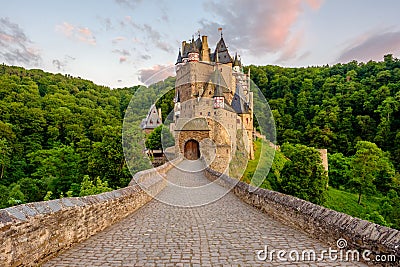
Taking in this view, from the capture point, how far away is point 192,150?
3466 centimetres

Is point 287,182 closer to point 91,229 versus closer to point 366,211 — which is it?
point 366,211

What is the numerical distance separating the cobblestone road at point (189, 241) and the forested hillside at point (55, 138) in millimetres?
21416

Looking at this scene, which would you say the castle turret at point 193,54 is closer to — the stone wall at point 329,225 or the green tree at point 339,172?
the green tree at point 339,172

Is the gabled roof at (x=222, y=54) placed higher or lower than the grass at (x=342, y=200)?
higher

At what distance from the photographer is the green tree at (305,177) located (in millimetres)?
29547

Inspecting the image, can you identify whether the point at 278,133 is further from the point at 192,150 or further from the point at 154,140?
the point at 192,150

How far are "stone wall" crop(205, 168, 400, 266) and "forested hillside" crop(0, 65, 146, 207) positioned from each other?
Result: 2263 cm

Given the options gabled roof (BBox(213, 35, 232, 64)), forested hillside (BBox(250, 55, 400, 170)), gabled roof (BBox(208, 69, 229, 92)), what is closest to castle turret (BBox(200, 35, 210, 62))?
gabled roof (BBox(213, 35, 232, 64))

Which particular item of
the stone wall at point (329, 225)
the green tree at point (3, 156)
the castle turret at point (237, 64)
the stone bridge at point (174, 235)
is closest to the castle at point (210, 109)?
the castle turret at point (237, 64)

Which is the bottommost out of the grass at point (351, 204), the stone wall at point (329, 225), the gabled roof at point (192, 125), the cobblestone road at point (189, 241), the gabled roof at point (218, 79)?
the grass at point (351, 204)

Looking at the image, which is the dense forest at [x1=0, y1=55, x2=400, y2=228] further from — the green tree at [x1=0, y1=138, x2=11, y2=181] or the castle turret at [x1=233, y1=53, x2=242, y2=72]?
the castle turret at [x1=233, y1=53, x2=242, y2=72]

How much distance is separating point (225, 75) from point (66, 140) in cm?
2839

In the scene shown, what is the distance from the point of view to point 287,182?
30.6m

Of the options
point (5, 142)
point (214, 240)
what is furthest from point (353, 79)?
point (214, 240)
